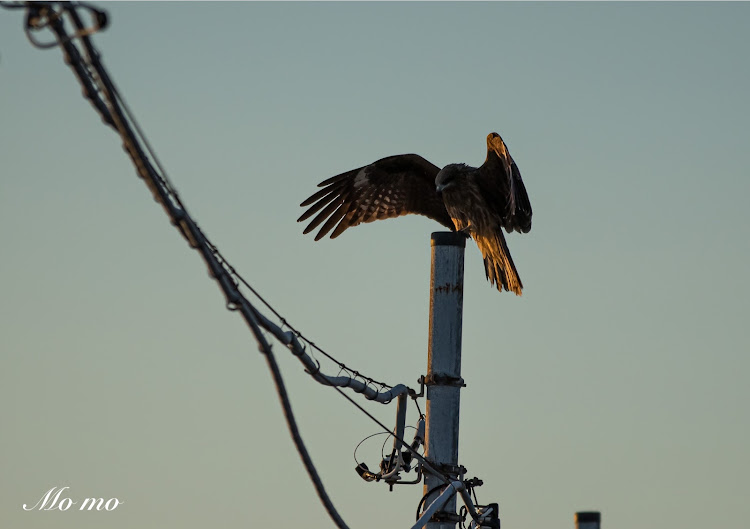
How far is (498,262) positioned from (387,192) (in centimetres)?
175

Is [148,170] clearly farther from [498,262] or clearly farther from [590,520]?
[498,262]

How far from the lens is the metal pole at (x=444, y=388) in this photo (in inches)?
297

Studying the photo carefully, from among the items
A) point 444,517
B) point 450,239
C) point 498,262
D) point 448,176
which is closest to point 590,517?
point 444,517

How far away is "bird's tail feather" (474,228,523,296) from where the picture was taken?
12.2 metres

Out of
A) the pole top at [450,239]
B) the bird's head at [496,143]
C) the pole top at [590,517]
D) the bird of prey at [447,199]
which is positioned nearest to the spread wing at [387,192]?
the bird of prey at [447,199]

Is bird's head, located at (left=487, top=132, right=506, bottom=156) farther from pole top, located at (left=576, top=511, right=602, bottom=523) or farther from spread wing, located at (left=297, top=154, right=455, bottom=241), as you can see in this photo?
pole top, located at (left=576, top=511, right=602, bottom=523)

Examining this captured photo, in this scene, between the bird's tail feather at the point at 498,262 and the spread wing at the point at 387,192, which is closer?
the bird's tail feather at the point at 498,262

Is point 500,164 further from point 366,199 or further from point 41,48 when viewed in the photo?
point 41,48

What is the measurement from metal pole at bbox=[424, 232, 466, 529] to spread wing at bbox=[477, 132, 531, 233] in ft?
13.2

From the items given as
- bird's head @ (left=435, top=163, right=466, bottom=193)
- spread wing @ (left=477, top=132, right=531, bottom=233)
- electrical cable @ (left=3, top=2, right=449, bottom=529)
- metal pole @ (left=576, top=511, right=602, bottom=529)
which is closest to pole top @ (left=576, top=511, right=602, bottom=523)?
metal pole @ (left=576, top=511, right=602, bottom=529)

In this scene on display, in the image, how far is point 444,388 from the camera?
24.8 ft

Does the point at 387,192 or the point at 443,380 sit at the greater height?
the point at 387,192

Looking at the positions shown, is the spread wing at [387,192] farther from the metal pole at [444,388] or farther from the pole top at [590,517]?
the pole top at [590,517]

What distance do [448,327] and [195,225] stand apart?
3275 millimetres
